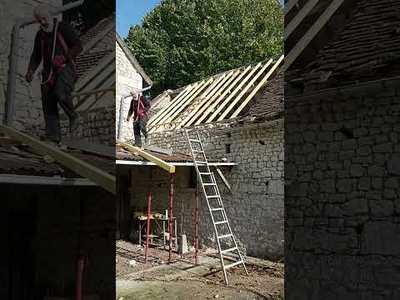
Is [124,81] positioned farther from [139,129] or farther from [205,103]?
[205,103]

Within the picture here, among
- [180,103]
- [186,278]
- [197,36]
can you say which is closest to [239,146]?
[180,103]

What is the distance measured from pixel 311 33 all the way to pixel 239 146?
3302 millimetres

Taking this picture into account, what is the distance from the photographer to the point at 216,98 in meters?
4.61

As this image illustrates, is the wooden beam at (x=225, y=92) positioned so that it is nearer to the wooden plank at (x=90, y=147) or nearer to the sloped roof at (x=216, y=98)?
the sloped roof at (x=216, y=98)

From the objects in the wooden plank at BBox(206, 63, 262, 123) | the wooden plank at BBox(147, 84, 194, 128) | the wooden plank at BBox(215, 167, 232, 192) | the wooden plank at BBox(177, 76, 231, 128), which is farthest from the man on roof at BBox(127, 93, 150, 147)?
the wooden plank at BBox(215, 167, 232, 192)

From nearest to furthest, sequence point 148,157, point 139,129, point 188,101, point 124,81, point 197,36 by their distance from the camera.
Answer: point 124,81, point 197,36, point 139,129, point 148,157, point 188,101

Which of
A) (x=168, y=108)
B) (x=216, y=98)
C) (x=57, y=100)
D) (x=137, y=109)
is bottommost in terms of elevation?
(x=57, y=100)

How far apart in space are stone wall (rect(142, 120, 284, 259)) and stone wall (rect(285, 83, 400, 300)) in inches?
105

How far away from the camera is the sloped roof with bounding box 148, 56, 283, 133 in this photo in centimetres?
402

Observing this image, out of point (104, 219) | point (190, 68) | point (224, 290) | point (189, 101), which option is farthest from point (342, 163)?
point (189, 101)

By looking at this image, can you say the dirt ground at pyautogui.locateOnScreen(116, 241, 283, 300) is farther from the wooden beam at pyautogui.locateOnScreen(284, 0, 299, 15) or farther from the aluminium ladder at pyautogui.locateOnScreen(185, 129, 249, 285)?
the wooden beam at pyautogui.locateOnScreen(284, 0, 299, 15)

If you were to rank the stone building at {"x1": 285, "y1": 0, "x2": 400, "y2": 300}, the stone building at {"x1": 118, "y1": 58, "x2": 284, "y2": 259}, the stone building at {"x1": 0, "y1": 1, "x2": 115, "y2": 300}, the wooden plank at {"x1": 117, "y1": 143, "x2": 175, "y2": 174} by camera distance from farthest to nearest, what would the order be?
the stone building at {"x1": 118, "y1": 58, "x2": 284, "y2": 259}, the wooden plank at {"x1": 117, "y1": 143, "x2": 175, "y2": 174}, the stone building at {"x1": 285, "y1": 0, "x2": 400, "y2": 300}, the stone building at {"x1": 0, "y1": 1, "x2": 115, "y2": 300}

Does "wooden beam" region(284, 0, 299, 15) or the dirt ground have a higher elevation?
"wooden beam" region(284, 0, 299, 15)

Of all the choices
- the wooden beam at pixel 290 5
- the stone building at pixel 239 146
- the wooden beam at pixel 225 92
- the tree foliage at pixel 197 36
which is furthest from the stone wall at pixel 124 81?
the wooden beam at pixel 225 92
